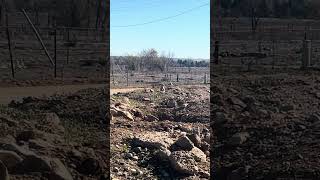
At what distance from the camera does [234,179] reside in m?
4.88

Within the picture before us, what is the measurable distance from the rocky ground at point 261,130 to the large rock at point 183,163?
0.91 metres

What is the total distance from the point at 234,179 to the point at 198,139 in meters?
2.18

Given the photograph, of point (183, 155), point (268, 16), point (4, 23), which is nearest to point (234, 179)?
point (183, 155)

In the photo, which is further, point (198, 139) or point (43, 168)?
point (198, 139)

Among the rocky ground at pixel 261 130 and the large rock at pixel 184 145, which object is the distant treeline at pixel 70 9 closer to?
the rocky ground at pixel 261 130

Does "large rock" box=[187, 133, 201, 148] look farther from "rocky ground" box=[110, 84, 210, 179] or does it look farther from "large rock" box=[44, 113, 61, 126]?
"large rock" box=[44, 113, 61, 126]

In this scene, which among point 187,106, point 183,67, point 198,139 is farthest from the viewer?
point 183,67

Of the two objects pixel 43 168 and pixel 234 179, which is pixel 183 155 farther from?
pixel 43 168

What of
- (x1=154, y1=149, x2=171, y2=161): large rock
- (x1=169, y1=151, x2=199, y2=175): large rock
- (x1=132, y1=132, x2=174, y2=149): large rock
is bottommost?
(x1=169, y1=151, x2=199, y2=175): large rock

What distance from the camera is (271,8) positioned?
5461 mm

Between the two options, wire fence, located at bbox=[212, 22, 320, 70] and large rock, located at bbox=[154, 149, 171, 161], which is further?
large rock, located at bbox=[154, 149, 171, 161]

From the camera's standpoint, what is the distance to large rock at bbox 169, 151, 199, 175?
587cm

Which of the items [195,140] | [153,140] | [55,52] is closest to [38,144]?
[55,52]

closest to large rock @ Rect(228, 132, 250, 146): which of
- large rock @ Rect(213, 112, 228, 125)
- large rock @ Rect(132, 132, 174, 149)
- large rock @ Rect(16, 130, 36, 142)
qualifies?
large rock @ Rect(213, 112, 228, 125)
